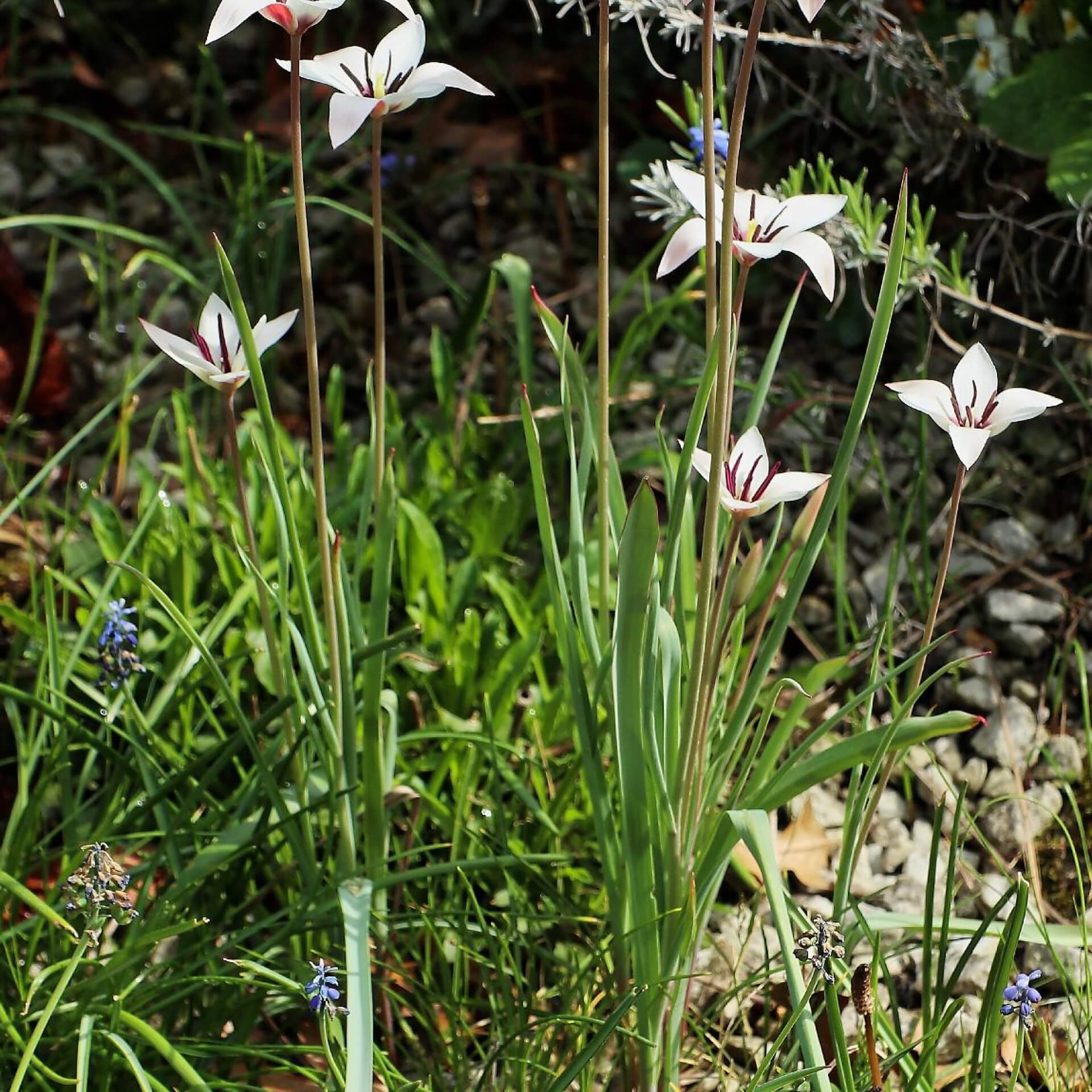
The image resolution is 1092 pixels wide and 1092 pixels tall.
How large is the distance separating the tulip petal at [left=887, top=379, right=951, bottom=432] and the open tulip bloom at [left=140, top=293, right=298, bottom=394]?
0.56 meters

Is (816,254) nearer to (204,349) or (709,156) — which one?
(709,156)

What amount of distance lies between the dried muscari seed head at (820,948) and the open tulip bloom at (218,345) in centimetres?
72

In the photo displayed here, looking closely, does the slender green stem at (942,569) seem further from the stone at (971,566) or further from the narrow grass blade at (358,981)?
the stone at (971,566)

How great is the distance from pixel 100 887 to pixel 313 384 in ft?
1.67

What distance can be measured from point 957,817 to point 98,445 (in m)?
1.87

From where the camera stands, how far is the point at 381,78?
3.89 ft

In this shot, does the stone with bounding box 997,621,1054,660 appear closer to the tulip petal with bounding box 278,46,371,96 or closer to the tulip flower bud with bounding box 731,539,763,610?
the tulip flower bud with bounding box 731,539,763,610

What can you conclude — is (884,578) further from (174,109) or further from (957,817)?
(174,109)

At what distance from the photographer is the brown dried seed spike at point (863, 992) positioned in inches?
42.4

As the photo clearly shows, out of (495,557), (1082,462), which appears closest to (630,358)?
(495,557)

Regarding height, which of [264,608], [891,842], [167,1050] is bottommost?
[891,842]

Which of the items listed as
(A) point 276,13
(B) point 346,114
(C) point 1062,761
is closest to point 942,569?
(B) point 346,114

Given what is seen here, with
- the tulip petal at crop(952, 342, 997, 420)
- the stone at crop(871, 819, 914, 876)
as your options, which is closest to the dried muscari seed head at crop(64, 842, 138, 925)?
the tulip petal at crop(952, 342, 997, 420)

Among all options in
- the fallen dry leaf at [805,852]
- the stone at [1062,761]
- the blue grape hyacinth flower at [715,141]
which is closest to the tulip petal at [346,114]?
the blue grape hyacinth flower at [715,141]
